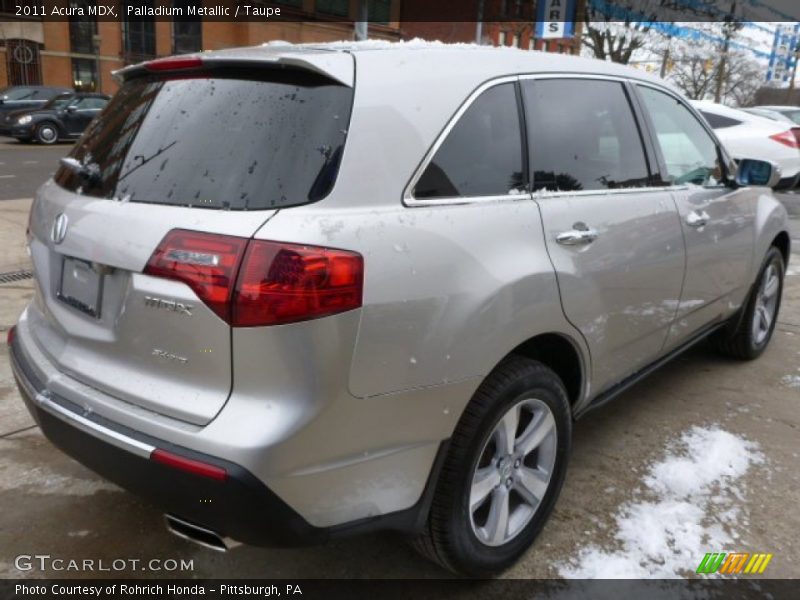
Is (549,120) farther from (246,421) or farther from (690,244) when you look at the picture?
(246,421)

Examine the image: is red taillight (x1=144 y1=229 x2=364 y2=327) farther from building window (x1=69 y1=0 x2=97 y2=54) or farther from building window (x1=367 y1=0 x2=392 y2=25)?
building window (x1=367 y1=0 x2=392 y2=25)

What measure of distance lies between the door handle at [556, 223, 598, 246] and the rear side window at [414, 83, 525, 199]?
8.8 inches

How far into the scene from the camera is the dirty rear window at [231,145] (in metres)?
1.77

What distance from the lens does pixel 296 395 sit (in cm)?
167

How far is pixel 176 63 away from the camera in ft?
6.99

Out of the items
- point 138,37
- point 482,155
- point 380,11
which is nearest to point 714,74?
point 380,11

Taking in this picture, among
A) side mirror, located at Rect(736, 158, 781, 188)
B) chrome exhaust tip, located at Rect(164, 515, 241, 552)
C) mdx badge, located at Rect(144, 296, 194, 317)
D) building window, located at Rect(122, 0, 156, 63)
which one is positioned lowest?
chrome exhaust tip, located at Rect(164, 515, 241, 552)

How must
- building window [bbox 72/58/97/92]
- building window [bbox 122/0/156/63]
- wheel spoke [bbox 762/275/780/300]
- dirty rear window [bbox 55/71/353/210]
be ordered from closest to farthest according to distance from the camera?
dirty rear window [bbox 55/71/353/210] < wheel spoke [bbox 762/275/780/300] < building window [bbox 72/58/97/92] < building window [bbox 122/0/156/63]

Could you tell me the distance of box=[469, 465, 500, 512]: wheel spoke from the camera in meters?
2.14

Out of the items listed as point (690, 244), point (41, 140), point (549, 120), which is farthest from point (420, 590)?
point (41, 140)

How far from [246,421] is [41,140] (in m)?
20.2

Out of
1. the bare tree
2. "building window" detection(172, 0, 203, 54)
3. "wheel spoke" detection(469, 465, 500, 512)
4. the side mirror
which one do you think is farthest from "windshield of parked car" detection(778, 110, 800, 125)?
"building window" detection(172, 0, 203, 54)

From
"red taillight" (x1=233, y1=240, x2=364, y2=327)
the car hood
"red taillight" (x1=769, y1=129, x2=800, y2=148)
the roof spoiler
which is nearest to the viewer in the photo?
"red taillight" (x1=233, y1=240, x2=364, y2=327)

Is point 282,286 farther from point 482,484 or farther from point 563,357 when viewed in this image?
point 563,357
